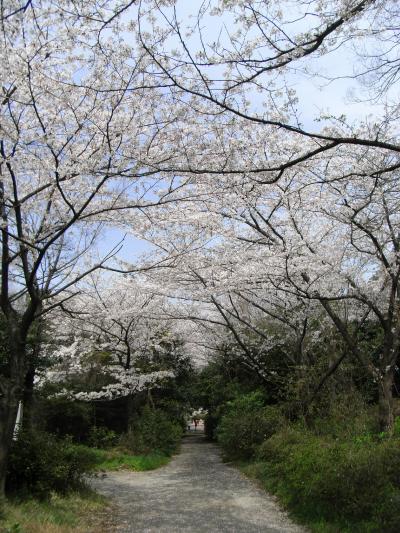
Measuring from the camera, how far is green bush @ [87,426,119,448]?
49.7 ft

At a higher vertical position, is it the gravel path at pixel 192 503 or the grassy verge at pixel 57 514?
the grassy verge at pixel 57 514

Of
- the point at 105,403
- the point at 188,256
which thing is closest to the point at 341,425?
the point at 188,256

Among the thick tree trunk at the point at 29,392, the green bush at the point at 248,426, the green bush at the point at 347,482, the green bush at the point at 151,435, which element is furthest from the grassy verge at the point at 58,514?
the green bush at the point at 151,435

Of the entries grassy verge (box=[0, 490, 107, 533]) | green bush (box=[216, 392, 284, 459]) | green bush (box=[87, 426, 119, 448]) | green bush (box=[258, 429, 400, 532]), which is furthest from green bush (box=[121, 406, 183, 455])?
green bush (box=[258, 429, 400, 532])

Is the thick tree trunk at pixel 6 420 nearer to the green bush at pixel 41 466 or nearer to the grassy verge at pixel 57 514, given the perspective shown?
the grassy verge at pixel 57 514

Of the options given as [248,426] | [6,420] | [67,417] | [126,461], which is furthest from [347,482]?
[67,417]

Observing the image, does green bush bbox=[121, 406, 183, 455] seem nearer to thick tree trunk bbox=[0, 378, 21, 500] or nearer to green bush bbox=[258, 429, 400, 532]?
green bush bbox=[258, 429, 400, 532]

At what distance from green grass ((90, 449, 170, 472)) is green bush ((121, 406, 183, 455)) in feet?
1.80

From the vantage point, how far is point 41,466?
22.6 ft

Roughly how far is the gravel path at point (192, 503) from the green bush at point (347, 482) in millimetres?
420

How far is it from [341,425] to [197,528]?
13.6ft

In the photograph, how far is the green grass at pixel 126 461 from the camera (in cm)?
1262

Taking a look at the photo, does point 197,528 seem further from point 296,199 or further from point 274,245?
point 296,199

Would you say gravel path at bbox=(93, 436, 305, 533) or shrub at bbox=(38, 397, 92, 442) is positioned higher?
shrub at bbox=(38, 397, 92, 442)
